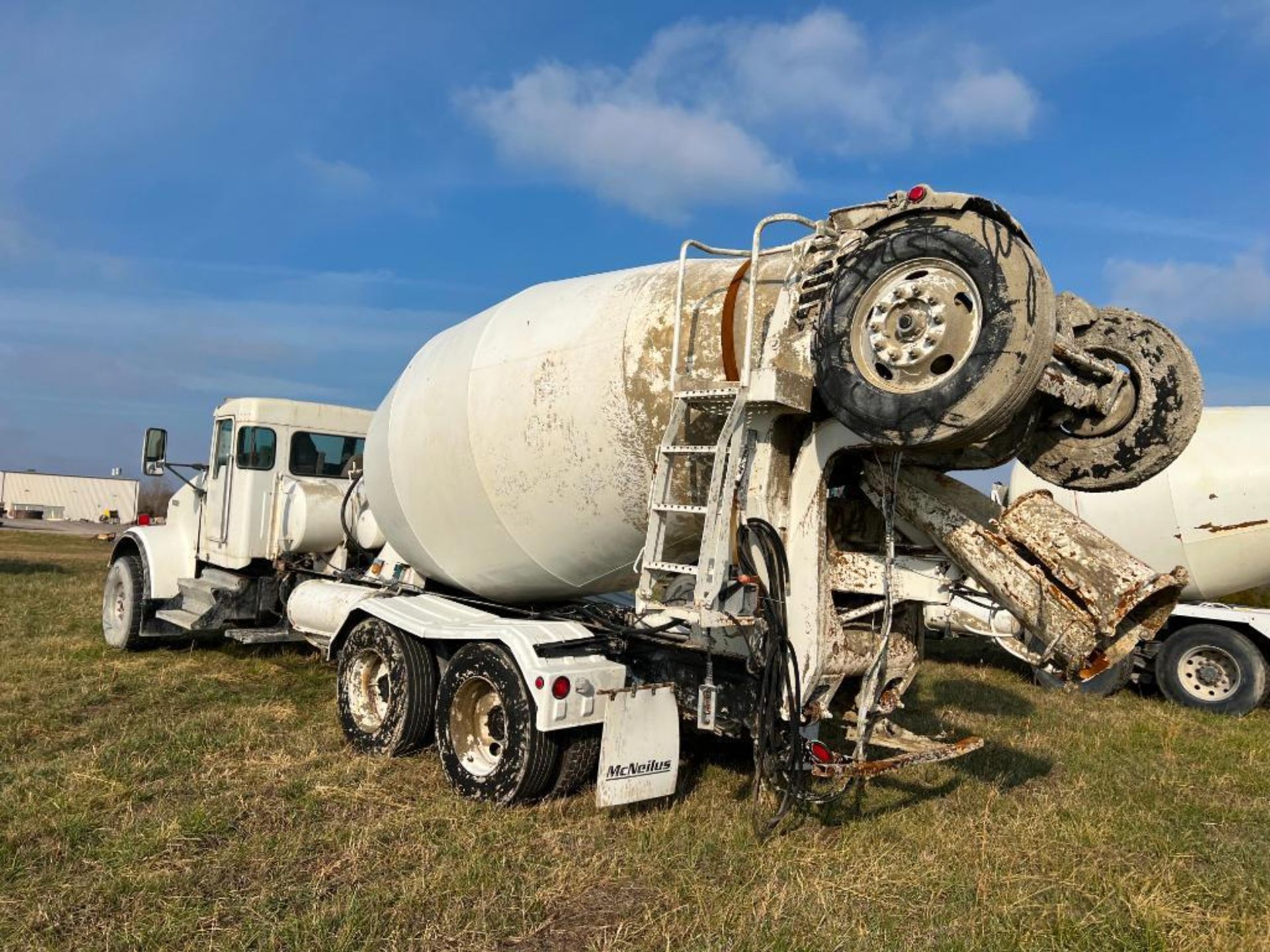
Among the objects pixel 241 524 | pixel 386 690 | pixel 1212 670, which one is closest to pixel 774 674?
pixel 386 690

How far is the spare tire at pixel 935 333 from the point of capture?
12.1 ft

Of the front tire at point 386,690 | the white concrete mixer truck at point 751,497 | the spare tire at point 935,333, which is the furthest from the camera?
the front tire at point 386,690

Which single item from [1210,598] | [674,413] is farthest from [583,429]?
[1210,598]

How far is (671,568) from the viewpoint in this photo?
4.71 m

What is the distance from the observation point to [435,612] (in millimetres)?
6312

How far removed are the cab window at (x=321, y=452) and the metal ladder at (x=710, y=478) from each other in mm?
5541

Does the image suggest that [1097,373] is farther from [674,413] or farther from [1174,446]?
[674,413]

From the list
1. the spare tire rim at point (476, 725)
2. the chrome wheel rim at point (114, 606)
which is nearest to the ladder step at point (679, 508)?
the spare tire rim at point (476, 725)

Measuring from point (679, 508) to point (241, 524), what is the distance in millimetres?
6210

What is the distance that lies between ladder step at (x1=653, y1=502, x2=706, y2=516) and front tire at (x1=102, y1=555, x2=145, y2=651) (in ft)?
25.0

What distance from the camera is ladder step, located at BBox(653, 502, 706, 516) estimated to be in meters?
4.63

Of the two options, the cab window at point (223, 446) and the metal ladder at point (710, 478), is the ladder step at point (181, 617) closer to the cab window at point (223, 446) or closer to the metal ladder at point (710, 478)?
the cab window at point (223, 446)

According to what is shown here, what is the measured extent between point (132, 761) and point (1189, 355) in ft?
20.3

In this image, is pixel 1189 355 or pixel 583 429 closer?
pixel 1189 355
